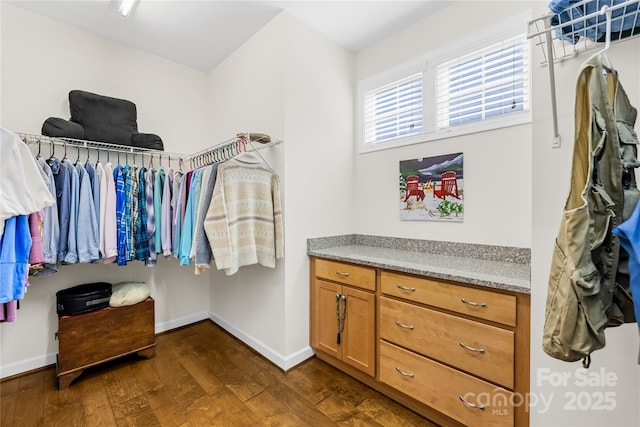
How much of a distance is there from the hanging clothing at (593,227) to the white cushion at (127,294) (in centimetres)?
267

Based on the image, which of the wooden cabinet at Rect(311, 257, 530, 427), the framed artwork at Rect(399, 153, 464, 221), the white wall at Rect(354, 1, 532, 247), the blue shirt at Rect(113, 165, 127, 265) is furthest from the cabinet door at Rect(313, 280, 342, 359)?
the blue shirt at Rect(113, 165, 127, 265)

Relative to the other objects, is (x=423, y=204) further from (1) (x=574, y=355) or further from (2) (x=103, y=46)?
(2) (x=103, y=46)

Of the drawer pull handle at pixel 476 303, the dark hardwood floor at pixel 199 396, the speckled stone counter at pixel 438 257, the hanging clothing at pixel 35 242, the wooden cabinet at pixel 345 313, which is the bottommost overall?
the dark hardwood floor at pixel 199 396

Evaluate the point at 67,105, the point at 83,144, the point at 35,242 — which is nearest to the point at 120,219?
the point at 35,242

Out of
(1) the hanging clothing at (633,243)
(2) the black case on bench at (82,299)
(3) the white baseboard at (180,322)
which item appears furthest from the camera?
(3) the white baseboard at (180,322)

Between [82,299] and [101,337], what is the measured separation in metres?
0.33

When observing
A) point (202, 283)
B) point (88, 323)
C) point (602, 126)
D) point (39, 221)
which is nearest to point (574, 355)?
point (602, 126)

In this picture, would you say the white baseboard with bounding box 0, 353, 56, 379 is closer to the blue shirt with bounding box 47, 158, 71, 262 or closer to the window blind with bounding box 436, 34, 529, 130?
the blue shirt with bounding box 47, 158, 71, 262

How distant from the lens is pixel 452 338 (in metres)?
1.54

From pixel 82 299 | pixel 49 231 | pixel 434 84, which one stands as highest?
pixel 434 84

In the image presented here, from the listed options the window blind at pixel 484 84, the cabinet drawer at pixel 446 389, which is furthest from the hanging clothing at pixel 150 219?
the window blind at pixel 484 84

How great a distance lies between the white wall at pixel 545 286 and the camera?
1.07m

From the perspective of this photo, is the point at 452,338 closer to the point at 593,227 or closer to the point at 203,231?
the point at 593,227

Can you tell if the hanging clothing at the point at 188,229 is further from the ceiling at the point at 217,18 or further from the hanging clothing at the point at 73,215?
the ceiling at the point at 217,18
